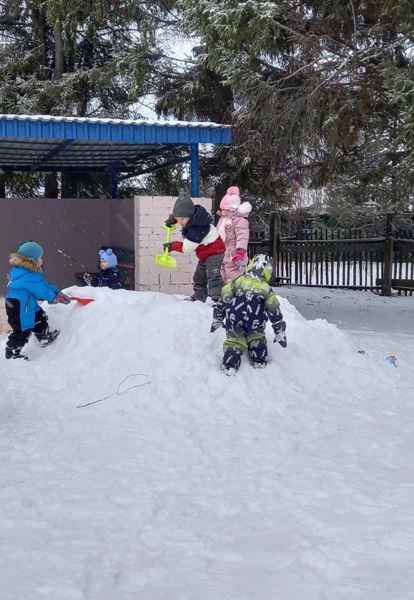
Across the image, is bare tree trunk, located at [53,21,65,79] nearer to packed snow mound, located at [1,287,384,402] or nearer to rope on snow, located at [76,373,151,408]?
packed snow mound, located at [1,287,384,402]

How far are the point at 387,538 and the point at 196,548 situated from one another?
96 cm

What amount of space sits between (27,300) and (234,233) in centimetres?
262

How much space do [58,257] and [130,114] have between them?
8104 mm

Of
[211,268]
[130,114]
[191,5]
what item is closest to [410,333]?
[211,268]

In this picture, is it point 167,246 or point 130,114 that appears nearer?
point 167,246

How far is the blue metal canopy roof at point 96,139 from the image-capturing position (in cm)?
923

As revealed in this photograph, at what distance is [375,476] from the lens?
4113mm

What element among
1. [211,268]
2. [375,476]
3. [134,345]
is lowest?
[375,476]

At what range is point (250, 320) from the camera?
6.34m

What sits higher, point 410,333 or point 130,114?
point 130,114

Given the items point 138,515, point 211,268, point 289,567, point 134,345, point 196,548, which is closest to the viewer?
point 289,567

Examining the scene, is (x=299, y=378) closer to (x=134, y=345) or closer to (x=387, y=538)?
(x=134, y=345)

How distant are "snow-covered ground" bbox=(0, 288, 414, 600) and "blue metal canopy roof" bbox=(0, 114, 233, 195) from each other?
291 centimetres

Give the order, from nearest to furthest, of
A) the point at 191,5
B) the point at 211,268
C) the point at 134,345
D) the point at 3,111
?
the point at 134,345, the point at 211,268, the point at 191,5, the point at 3,111
